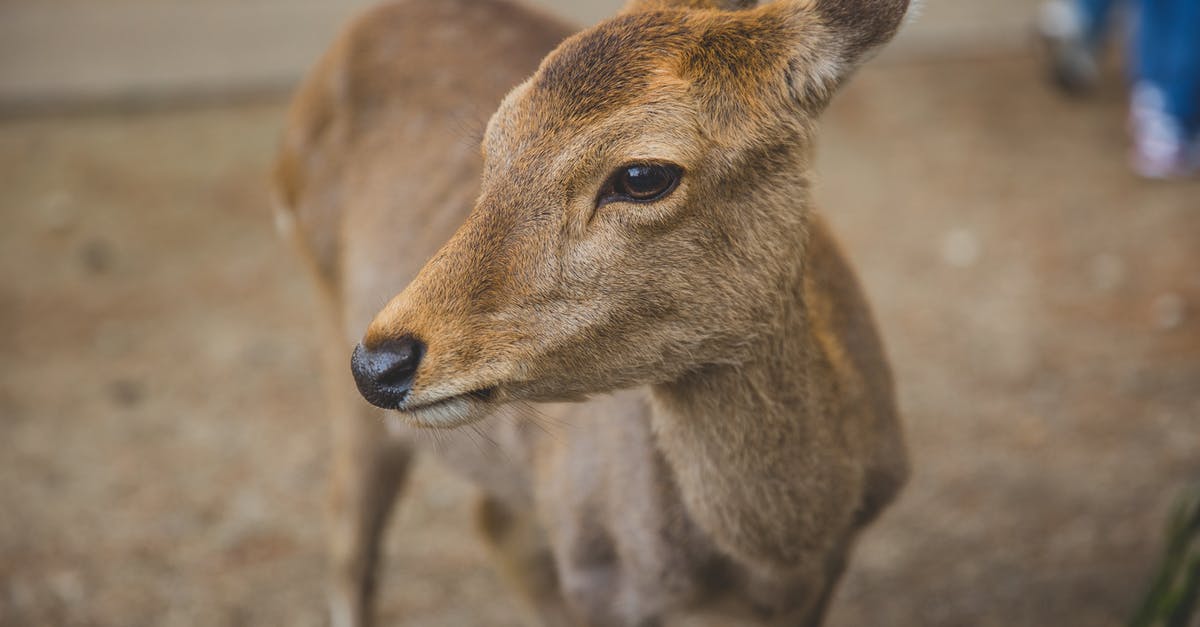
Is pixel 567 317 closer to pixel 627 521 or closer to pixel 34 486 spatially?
pixel 627 521

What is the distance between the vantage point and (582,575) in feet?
9.23

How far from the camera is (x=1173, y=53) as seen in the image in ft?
20.0

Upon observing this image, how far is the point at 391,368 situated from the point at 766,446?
833 millimetres

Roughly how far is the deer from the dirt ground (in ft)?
4.43

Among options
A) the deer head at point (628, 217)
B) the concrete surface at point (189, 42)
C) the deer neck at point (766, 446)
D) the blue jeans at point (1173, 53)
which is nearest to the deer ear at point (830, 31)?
the deer head at point (628, 217)

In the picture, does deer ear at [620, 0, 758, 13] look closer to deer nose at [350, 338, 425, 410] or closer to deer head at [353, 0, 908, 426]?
deer head at [353, 0, 908, 426]

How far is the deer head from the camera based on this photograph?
2070 millimetres

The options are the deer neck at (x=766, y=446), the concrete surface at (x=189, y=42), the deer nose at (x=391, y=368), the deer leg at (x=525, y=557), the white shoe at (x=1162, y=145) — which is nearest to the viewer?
the deer nose at (x=391, y=368)

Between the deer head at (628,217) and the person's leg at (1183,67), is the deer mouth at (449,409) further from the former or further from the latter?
the person's leg at (1183,67)

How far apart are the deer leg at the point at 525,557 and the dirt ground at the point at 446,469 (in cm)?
39

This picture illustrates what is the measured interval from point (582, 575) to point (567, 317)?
920 millimetres

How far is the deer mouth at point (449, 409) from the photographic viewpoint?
2062 mm

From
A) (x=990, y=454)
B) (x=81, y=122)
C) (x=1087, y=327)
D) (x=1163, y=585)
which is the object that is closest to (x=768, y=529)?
(x=1163, y=585)

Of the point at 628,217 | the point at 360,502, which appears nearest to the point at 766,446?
the point at 628,217
